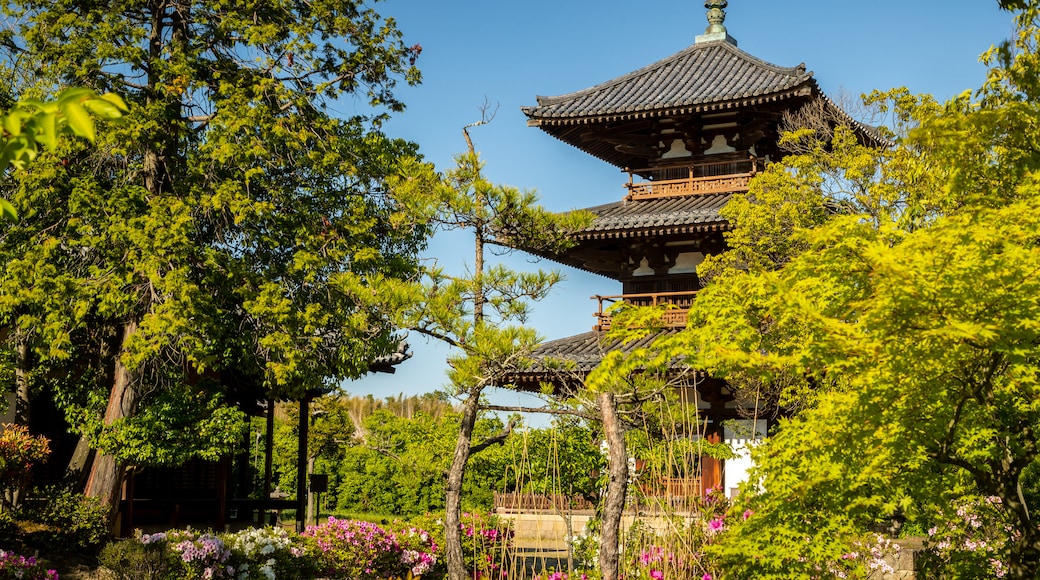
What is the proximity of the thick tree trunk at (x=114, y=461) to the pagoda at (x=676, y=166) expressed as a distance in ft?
21.3

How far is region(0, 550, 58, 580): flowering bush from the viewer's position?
9320 mm

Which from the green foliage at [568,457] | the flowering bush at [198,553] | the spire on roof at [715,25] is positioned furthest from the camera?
the spire on roof at [715,25]

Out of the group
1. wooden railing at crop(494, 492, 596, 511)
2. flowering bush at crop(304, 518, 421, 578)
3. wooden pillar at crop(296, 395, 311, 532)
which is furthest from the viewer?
wooden pillar at crop(296, 395, 311, 532)

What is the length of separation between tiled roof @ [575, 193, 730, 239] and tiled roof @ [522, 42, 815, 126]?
1.56 meters

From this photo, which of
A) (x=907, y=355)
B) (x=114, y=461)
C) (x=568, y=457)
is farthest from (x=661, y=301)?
(x=907, y=355)

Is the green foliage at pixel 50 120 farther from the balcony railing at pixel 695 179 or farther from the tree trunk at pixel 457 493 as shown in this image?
the balcony railing at pixel 695 179

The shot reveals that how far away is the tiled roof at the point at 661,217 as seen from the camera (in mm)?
Result: 16594

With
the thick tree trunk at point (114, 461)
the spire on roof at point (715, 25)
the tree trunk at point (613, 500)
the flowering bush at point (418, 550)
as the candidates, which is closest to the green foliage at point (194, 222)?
Answer: the thick tree trunk at point (114, 461)

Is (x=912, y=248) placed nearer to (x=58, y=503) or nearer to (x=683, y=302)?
(x=58, y=503)

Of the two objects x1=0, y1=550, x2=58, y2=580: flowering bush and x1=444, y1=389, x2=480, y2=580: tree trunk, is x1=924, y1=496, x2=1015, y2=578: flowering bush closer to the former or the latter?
x1=444, y1=389, x2=480, y2=580: tree trunk

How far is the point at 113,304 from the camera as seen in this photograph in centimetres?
1137

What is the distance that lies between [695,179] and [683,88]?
5.62 ft

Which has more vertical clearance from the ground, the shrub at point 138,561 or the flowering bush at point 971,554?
the flowering bush at point 971,554

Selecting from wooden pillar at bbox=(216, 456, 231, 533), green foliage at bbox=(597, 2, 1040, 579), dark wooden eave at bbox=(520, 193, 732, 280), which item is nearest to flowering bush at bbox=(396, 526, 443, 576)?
wooden pillar at bbox=(216, 456, 231, 533)
